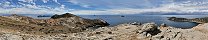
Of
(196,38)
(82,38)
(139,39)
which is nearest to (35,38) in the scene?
(82,38)

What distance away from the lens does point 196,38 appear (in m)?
43.3

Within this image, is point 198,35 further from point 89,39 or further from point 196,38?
point 89,39

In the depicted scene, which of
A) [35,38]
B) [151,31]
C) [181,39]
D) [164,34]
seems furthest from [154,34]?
[35,38]

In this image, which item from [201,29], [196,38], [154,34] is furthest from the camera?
[154,34]

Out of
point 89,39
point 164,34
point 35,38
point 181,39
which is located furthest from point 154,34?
point 35,38

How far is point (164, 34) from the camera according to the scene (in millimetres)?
46469

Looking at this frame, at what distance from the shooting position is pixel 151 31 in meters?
50.8

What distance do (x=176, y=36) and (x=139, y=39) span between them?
5.39m

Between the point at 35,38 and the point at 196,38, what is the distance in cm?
2208

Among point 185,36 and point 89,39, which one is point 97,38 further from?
point 185,36

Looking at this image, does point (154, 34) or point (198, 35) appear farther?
point (154, 34)

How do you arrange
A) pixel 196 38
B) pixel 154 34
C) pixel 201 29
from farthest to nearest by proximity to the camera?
1. pixel 154 34
2. pixel 201 29
3. pixel 196 38

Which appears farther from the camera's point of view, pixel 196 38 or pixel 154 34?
pixel 154 34

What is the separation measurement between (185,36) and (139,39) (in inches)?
260
